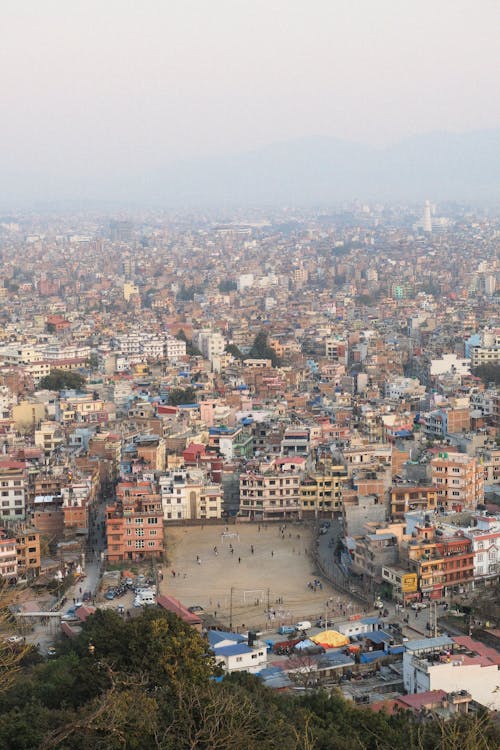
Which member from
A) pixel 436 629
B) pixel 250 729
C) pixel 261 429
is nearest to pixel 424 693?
pixel 436 629

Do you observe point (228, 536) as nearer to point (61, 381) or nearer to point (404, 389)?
point (404, 389)

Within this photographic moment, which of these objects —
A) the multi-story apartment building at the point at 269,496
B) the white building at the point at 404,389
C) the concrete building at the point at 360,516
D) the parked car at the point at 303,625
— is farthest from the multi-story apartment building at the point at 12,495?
Result: the white building at the point at 404,389

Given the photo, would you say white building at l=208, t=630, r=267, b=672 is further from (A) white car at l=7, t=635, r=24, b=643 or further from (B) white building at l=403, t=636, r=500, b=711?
(A) white car at l=7, t=635, r=24, b=643

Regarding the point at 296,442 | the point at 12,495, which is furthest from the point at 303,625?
the point at 296,442

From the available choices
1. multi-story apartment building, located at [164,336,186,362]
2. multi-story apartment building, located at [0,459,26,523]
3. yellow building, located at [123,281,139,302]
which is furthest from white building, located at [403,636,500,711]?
yellow building, located at [123,281,139,302]

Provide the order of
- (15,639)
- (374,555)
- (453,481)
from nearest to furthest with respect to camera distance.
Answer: (15,639)
(374,555)
(453,481)
